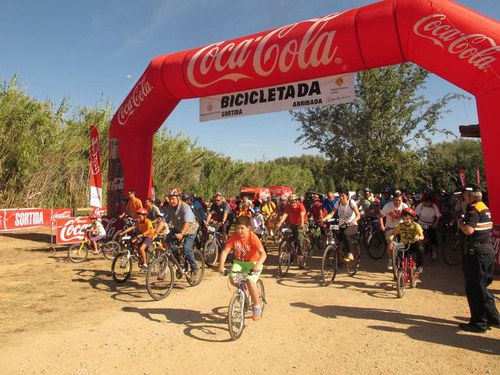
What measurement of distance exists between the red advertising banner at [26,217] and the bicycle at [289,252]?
1116cm

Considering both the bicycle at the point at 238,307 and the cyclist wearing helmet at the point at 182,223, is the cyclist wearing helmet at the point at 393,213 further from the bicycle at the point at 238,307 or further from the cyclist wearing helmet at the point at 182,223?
the bicycle at the point at 238,307

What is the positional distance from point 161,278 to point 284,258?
3.22 metres

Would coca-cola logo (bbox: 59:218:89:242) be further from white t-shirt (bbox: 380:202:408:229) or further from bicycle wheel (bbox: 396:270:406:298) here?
bicycle wheel (bbox: 396:270:406:298)

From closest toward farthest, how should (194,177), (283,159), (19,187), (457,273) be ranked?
(457,273) → (19,187) → (194,177) → (283,159)

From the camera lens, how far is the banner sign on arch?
974 cm

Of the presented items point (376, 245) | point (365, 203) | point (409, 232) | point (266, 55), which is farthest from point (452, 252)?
point (266, 55)

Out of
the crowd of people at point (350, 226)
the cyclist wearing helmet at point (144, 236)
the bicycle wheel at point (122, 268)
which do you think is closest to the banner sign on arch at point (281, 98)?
the crowd of people at point (350, 226)

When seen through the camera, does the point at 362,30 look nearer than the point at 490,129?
No

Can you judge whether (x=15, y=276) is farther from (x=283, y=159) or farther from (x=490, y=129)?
(x=283, y=159)

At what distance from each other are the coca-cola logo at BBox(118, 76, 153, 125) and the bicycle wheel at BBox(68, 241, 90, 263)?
429 cm

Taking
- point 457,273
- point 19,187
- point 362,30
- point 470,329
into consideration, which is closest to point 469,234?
point 470,329

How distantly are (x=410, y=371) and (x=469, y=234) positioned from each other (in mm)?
2357

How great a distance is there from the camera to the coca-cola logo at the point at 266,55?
9.27m

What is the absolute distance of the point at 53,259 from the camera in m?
11.3
